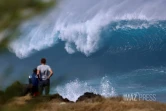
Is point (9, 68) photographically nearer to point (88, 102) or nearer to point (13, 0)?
point (13, 0)

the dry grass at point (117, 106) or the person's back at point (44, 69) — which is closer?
the person's back at point (44, 69)

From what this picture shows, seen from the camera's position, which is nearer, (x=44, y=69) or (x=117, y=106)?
(x=44, y=69)

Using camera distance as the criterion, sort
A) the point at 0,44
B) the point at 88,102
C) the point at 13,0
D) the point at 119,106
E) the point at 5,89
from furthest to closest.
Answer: the point at 88,102
the point at 119,106
the point at 5,89
the point at 0,44
the point at 13,0

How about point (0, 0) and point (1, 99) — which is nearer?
point (0, 0)

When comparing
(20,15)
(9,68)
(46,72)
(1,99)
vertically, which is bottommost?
(1,99)

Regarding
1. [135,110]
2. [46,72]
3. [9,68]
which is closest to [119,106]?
[135,110]

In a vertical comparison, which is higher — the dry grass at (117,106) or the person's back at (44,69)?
the person's back at (44,69)

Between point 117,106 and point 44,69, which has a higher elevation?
point 44,69

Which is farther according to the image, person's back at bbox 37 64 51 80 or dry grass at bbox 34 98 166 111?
dry grass at bbox 34 98 166 111

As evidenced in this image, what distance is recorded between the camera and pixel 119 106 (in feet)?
36.7

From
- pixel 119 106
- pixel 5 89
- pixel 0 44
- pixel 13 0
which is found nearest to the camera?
pixel 13 0

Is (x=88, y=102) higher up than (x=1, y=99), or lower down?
higher up

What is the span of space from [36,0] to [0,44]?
281 millimetres

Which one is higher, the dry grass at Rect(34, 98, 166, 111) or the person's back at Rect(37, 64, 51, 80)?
the person's back at Rect(37, 64, 51, 80)
